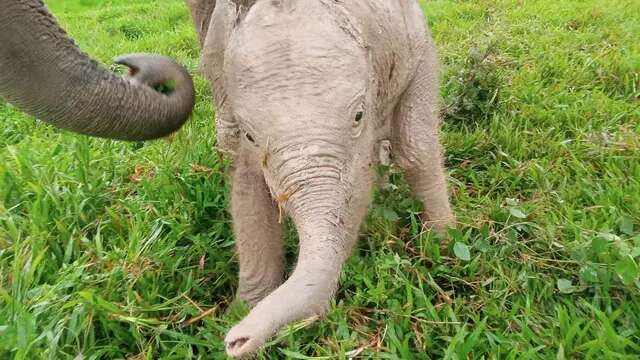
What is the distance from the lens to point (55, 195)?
3074mm

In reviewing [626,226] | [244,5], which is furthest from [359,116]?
[626,226]

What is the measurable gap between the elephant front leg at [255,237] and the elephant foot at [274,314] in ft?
2.64

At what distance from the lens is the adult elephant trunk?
1.75 m

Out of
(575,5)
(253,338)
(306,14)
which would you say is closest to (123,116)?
(306,14)

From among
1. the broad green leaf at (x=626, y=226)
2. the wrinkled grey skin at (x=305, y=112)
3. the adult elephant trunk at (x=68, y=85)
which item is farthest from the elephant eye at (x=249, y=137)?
Answer: the broad green leaf at (x=626, y=226)

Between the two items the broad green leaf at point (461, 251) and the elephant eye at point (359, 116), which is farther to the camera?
the broad green leaf at point (461, 251)

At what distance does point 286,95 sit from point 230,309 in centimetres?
95

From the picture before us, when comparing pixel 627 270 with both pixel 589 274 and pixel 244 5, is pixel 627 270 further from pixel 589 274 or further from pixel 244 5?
pixel 244 5

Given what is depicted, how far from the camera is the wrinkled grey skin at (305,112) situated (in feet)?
5.80

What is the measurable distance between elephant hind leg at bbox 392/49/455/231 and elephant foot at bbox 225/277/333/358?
1152 mm

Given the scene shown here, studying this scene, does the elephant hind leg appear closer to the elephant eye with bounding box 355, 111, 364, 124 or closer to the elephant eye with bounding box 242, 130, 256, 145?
the elephant eye with bounding box 355, 111, 364, 124

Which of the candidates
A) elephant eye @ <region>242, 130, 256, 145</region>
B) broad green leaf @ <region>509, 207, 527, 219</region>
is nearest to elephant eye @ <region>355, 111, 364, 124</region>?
A: elephant eye @ <region>242, 130, 256, 145</region>

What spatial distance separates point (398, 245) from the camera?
2.77 metres

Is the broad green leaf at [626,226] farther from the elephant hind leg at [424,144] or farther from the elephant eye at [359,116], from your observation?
the elephant eye at [359,116]
